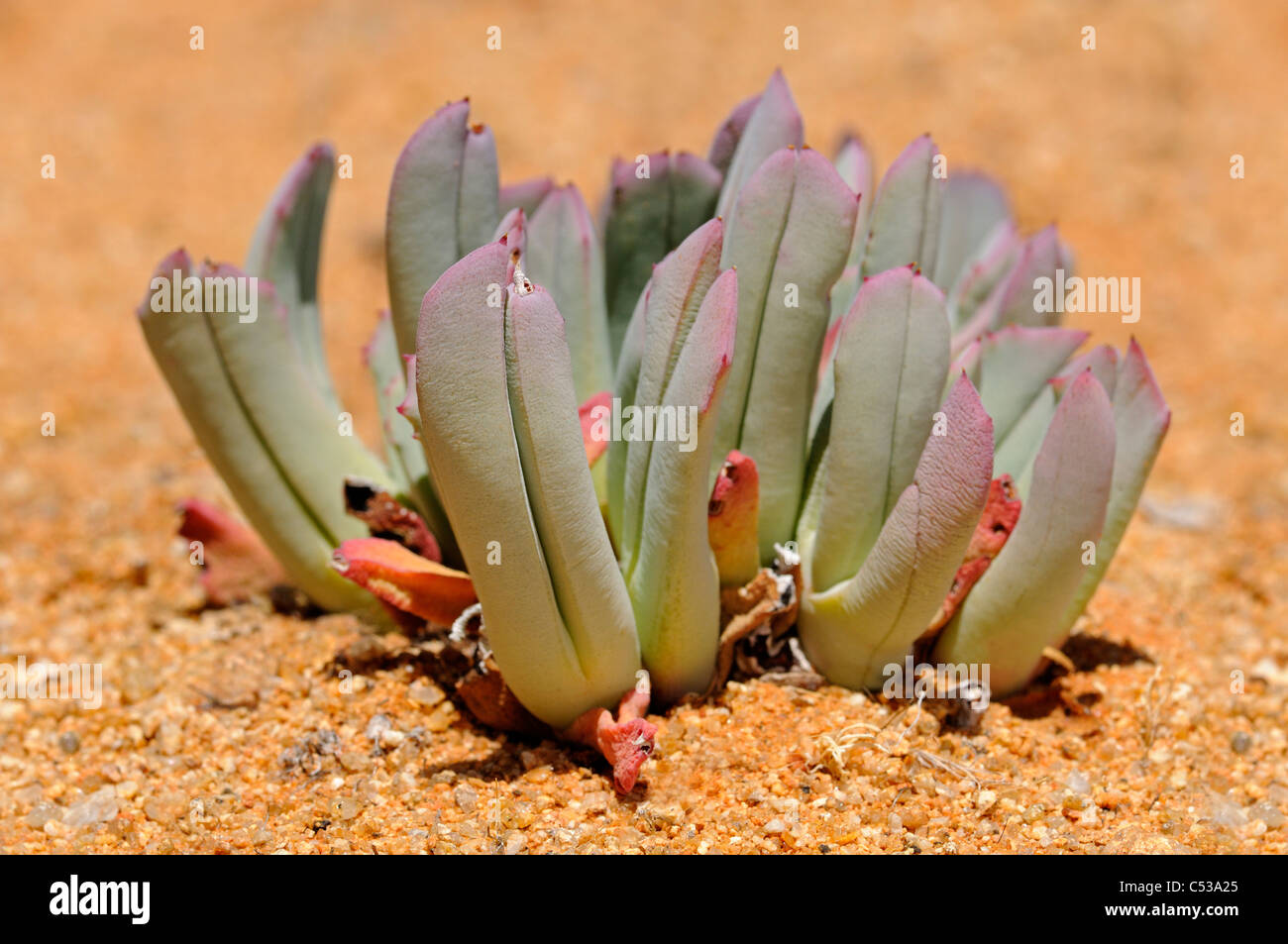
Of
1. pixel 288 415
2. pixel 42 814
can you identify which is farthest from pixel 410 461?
pixel 42 814

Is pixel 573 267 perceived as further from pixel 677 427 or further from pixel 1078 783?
pixel 1078 783

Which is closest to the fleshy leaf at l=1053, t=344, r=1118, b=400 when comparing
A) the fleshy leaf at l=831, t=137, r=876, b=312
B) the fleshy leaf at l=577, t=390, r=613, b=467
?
the fleshy leaf at l=831, t=137, r=876, b=312

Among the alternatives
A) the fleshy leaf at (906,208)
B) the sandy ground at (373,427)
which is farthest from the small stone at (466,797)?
the fleshy leaf at (906,208)

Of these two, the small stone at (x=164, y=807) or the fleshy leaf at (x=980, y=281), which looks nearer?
the small stone at (x=164, y=807)

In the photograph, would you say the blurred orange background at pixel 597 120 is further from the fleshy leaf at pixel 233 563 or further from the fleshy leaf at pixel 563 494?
the fleshy leaf at pixel 563 494

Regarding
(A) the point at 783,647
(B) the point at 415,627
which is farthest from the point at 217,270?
(A) the point at 783,647
